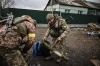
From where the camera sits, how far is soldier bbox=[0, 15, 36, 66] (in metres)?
5.62

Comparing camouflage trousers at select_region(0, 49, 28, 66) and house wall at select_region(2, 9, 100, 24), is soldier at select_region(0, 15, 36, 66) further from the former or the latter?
house wall at select_region(2, 9, 100, 24)

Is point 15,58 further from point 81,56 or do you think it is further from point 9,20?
point 81,56

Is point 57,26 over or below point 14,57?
below

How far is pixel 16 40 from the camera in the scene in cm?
564

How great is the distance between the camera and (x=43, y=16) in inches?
1112

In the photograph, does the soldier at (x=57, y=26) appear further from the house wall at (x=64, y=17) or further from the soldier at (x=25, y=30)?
the house wall at (x=64, y=17)

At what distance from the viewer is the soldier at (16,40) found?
562 cm

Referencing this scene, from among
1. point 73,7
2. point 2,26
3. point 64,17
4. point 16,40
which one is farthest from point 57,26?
point 73,7

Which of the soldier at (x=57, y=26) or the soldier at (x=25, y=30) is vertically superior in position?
the soldier at (x=25, y=30)

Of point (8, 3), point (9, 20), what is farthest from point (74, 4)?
point (9, 20)

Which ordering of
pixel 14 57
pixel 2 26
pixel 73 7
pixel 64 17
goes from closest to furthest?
pixel 14 57 < pixel 2 26 < pixel 64 17 < pixel 73 7

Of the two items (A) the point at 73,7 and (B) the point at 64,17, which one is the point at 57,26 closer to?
(B) the point at 64,17

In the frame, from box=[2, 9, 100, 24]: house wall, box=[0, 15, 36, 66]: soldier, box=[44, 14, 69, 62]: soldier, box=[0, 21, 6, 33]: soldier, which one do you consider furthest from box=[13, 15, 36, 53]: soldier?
box=[2, 9, 100, 24]: house wall

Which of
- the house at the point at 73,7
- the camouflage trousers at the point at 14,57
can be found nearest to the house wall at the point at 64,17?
the house at the point at 73,7
